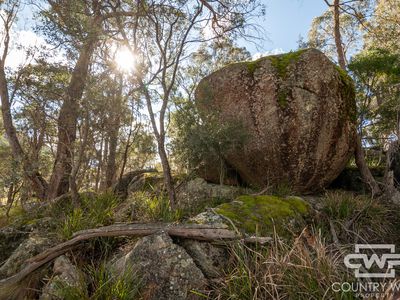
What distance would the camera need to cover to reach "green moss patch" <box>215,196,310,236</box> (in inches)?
151

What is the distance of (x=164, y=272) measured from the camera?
3.02 meters

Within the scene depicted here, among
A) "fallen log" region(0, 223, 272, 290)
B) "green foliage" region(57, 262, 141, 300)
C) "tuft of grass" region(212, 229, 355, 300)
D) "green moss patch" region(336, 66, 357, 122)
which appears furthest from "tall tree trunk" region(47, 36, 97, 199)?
"green moss patch" region(336, 66, 357, 122)

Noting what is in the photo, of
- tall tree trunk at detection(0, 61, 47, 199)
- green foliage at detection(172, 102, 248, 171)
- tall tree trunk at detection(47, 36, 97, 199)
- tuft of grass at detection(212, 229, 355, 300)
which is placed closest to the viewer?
tuft of grass at detection(212, 229, 355, 300)

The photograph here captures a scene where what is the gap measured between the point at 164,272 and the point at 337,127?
276 inches

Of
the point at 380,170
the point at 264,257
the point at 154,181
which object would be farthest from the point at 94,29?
the point at 380,170

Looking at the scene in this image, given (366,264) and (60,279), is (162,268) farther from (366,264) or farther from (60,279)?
(366,264)

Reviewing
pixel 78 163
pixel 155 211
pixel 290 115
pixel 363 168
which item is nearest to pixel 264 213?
pixel 155 211

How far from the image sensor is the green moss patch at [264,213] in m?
3.84

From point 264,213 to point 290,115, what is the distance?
4494mm

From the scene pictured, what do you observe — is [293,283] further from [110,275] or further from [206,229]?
[110,275]

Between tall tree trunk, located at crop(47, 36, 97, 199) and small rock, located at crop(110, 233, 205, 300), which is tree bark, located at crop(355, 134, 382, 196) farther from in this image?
tall tree trunk, located at crop(47, 36, 97, 199)

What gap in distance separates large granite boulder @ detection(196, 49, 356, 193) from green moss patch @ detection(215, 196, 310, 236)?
10.6 feet

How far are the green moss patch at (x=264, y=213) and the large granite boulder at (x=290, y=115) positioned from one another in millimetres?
3223

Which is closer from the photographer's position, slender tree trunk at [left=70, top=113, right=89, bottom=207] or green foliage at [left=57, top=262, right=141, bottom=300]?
green foliage at [left=57, top=262, right=141, bottom=300]
